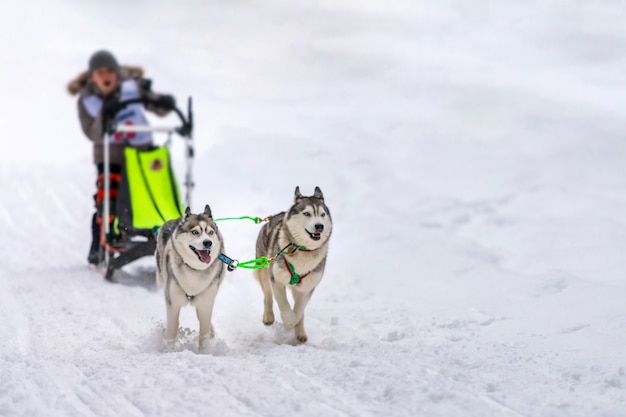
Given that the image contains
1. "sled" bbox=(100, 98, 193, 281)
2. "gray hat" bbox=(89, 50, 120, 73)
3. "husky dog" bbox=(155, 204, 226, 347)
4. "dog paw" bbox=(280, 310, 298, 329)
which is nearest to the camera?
"husky dog" bbox=(155, 204, 226, 347)

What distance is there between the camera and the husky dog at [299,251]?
393 cm

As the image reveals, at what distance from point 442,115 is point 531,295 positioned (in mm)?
7078

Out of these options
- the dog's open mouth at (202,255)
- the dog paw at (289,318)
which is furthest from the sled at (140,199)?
the dog's open mouth at (202,255)

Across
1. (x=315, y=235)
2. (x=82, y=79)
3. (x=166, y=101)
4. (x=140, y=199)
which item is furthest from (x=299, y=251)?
(x=82, y=79)

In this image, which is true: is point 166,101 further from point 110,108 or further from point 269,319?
point 269,319

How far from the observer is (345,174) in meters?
9.70

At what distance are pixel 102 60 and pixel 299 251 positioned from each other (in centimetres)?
320


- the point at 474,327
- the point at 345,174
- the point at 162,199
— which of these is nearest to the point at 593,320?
the point at 474,327

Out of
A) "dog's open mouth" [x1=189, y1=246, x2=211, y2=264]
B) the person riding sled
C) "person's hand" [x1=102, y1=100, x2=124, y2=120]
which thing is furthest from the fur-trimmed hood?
"dog's open mouth" [x1=189, y1=246, x2=211, y2=264]

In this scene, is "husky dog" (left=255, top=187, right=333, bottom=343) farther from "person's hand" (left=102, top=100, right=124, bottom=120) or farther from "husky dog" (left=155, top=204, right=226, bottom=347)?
"person's hand" (left=102, top=100, right=124, bottom=120)

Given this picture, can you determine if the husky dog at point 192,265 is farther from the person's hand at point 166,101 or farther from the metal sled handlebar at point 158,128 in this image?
the person's hand at point 166,101

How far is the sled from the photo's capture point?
588 cm

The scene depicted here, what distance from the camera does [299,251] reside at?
4.03 m

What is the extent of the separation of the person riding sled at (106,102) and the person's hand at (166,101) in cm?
2
